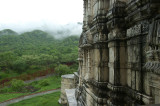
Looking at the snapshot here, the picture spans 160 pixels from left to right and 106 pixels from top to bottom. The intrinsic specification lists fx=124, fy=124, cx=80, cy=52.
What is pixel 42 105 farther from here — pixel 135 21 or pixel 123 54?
pixel 135 21

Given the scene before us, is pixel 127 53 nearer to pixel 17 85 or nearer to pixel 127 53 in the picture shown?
pixel 127 53

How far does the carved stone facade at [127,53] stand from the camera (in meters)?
3.67

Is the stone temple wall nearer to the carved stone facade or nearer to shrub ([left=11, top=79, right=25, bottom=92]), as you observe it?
the carved stone facade

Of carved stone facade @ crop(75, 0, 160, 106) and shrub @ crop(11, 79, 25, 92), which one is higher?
carved stone facade @ crop(75, 0, 160, 106)

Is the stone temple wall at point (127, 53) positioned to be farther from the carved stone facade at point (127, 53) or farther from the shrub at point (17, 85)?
the shrub at point (17, 85)

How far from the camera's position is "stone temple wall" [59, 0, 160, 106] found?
367 cm

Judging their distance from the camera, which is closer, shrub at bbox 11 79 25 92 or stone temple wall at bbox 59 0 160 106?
stone temple wall at bbox 59 0 160 106

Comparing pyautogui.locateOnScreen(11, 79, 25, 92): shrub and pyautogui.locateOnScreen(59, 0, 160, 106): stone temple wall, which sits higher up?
pyautogui.locateOnScreen(59, 0, 160, 106): stone temple wall

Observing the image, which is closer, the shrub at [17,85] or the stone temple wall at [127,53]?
the stone temple wall at [127,53]

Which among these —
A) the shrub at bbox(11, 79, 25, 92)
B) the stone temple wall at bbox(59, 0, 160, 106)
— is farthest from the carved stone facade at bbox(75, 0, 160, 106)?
the shrub at bbox(11, 79, 25, 92)

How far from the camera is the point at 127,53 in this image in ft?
17.1

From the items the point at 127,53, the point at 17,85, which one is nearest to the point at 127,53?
the point at 127,53

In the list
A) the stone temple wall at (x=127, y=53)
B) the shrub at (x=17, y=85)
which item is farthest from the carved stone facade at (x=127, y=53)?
the shrub at (x=17, y=85)

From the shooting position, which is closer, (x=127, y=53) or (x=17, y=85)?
(x=127, y=53)
